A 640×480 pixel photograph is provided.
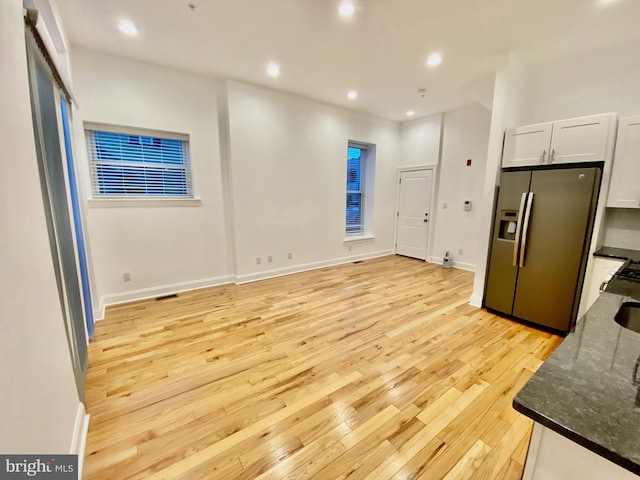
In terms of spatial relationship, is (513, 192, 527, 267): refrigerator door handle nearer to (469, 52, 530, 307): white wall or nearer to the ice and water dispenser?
the ice and water dispenser

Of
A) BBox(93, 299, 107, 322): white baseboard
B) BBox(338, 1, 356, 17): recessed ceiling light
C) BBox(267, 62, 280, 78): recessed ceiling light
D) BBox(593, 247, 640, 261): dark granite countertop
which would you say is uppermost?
BBox(267, 62, 280, 78): recessed ceiling light

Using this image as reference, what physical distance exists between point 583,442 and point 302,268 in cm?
452

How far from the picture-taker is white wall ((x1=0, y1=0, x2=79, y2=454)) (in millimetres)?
882

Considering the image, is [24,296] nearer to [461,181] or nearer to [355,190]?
[355,190]

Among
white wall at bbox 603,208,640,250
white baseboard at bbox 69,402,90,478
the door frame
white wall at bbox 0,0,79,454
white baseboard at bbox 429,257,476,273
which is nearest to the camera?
white wall at bbox 0,0,79,454

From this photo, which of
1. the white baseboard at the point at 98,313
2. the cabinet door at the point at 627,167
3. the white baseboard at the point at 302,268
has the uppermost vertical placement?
the cabinet door at the point at 627,167

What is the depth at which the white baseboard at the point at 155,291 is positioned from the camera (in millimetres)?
3400

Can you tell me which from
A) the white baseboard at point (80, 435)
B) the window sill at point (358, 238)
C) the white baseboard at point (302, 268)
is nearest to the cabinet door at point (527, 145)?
the window sill at point (358, 238)

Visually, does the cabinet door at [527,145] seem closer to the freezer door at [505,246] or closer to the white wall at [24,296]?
the freezer door at [505,246]

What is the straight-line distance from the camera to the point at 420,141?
5.64 metres

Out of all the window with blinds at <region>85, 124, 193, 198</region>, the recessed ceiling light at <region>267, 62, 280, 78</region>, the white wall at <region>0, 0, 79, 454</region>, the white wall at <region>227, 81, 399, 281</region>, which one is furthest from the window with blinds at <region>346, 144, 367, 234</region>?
the white wall at <region>0, 0, 79, 454</region>

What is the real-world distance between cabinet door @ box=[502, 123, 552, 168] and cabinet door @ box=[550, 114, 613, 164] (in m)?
0.07

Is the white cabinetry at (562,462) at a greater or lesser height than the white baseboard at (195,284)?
greater

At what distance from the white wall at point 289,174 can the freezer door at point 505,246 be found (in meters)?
2.81
